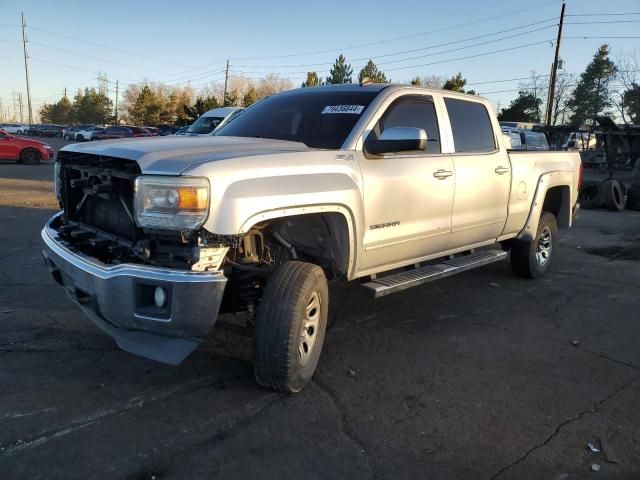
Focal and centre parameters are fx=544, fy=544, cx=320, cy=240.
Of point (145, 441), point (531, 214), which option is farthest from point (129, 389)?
point (531, 214)

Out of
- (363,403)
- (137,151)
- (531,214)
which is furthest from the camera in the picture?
(531,214)

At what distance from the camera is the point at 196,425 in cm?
316

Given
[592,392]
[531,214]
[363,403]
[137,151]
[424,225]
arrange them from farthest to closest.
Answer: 1. [531,214]
2. [424,225]
3. [592,392]
4. [363,403]
5. [137,151]

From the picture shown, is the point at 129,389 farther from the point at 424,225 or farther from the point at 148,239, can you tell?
the point at 424,225

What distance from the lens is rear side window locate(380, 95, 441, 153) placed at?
14.4 ft

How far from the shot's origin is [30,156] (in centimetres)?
2206

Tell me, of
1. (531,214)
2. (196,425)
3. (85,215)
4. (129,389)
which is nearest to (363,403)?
(196,425)

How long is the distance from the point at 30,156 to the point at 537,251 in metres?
21.4

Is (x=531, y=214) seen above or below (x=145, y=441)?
above

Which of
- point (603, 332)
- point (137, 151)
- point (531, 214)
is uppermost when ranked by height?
point (137, 151)

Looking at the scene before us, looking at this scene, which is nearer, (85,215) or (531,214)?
(85,215)

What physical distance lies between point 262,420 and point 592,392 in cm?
226

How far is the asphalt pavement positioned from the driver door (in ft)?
2.62

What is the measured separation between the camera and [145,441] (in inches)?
117
